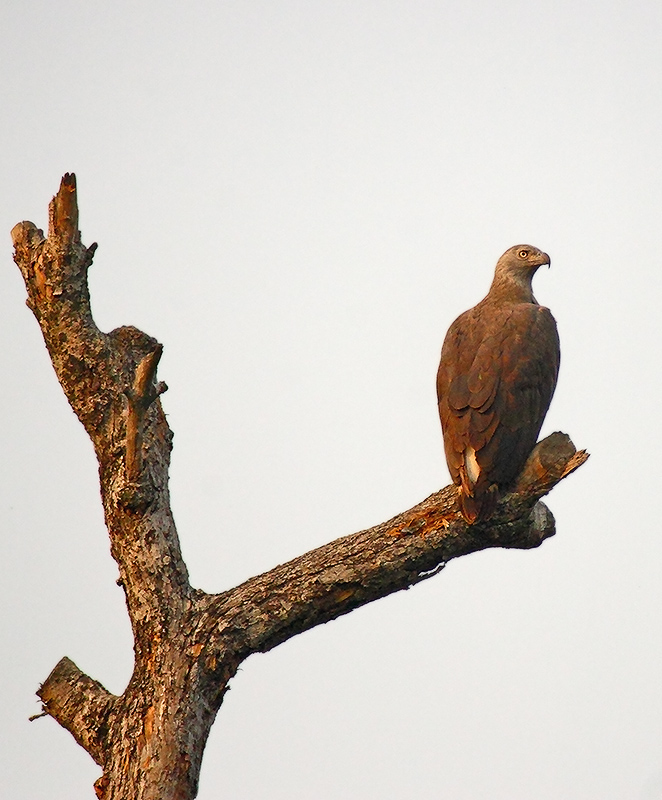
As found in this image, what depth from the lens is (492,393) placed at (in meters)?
4.61

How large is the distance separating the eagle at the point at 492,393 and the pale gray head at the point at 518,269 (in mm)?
592

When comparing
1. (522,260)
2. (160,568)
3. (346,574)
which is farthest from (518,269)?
(160,568)

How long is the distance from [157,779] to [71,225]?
7.61ft

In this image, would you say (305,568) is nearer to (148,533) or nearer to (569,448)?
(148,533)

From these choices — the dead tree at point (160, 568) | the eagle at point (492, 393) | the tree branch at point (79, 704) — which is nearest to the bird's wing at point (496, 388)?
the eagle at point (492, 393)

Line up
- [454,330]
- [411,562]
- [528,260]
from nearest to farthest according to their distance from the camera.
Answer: [411,562] → [454,330] → [528,260]

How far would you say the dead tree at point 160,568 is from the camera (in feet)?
12.6

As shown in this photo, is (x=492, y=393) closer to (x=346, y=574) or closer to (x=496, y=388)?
(x=496, y=388)

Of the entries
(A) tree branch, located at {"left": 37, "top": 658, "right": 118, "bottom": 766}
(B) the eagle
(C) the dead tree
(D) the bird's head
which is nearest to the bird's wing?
(B) the eagle

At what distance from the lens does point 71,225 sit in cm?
429

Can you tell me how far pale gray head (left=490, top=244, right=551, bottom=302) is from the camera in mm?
5984

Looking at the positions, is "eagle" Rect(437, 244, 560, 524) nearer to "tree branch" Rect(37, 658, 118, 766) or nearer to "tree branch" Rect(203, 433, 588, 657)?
"tree branch" Rect(203, 433, 588, 657)

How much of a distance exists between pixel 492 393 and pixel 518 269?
1.76 meters

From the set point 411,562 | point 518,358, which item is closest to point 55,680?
point 411,562
